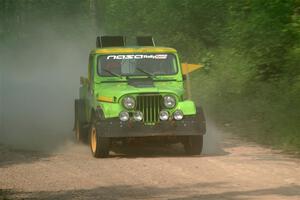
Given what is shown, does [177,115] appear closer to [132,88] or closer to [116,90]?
[132,88]

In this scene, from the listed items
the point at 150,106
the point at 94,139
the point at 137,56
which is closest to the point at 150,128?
the point at 150,106

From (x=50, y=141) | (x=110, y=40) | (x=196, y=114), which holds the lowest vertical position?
(x=50, y=141)

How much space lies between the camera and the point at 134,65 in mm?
15469

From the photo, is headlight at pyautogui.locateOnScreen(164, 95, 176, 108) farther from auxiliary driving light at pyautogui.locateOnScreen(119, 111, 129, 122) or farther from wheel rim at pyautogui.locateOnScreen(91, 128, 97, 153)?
wheel rim at pyautogui.locateOnScreen(91, 128, 97, 153)

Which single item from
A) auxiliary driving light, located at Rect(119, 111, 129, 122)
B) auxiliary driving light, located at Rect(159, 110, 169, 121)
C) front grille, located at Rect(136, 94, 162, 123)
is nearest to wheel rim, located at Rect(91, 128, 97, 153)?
auxiliary driving light, located at Rect(119, 111, 129, 122)

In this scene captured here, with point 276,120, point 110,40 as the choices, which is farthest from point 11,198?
point 276,120

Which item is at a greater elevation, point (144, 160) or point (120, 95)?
point (120, 95)

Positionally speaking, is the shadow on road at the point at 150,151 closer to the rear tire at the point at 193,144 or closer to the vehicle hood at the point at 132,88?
the rear tire at the point at 193,144

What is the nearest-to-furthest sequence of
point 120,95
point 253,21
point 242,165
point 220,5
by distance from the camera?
point 242,165, point 120,95, point 253,21, point 220,5

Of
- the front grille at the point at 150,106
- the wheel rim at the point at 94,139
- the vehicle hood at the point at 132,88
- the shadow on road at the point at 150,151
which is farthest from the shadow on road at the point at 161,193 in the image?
the shadow on road at the point at 150,151

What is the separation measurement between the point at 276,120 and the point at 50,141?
4882 millimetres

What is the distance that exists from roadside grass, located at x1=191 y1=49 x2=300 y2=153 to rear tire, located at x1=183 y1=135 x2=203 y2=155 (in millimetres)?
1852

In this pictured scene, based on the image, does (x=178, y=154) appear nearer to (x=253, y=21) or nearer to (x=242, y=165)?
(x=242, y=165)

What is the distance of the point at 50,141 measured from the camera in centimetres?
1747
